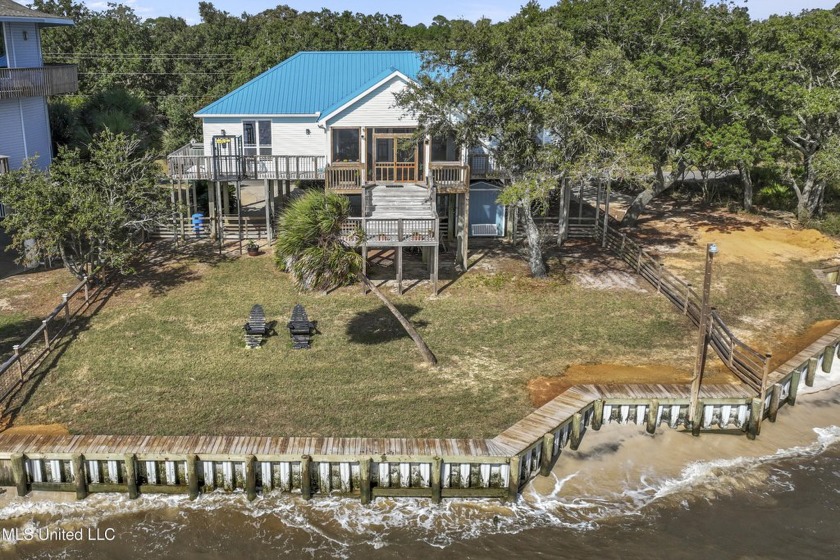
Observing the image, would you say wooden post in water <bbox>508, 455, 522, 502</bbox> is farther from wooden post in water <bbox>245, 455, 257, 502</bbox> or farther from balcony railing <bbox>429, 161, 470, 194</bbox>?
balcony railing <bbox>429, 161, 470, 194</bbox>

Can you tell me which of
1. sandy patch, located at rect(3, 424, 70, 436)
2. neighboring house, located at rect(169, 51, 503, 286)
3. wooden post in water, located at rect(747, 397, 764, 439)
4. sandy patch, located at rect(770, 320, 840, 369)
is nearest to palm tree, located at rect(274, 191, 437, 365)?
sandy patch, located at rect(3, 424, 70, 436)

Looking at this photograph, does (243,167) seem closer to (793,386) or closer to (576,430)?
(576,430)

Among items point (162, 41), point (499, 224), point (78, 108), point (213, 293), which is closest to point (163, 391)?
point (213, 293)

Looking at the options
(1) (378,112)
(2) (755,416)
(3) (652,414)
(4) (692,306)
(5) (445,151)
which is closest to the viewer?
(3) (652,414)

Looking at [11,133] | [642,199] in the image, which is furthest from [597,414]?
[11,133]

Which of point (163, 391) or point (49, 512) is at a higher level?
point (163, 391)

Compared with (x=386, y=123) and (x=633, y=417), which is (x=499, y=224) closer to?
(x=386, y=123)

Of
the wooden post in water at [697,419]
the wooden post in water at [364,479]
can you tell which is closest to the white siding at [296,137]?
the wooden post in water at [364,479]
